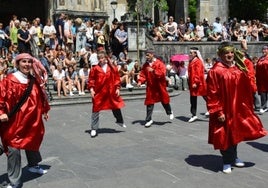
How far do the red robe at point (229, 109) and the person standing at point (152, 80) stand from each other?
4223mm

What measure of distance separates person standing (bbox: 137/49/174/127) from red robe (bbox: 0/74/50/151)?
4.80 metres

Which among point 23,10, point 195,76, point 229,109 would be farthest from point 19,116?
point 23,10

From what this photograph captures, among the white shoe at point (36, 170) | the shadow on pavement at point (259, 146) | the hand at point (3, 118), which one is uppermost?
the hand at point (3, 118)

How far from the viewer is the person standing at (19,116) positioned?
6.16 meters

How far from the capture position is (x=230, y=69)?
22.1 feet

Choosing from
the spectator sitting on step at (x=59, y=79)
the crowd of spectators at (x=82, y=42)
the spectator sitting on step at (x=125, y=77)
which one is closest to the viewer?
the spectator sitting on step at (x=59, y=79)

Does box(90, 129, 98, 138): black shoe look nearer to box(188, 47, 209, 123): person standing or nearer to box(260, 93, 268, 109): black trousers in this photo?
box(188, 47, 209, 123): person standing

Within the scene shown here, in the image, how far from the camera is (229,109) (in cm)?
666

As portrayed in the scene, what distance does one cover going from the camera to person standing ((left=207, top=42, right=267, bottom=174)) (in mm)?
6609

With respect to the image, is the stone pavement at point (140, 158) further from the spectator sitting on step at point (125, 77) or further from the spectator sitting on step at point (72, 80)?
the spectator sitting on step at point (125, 77)

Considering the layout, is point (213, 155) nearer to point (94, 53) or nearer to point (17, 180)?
point (17, 180)

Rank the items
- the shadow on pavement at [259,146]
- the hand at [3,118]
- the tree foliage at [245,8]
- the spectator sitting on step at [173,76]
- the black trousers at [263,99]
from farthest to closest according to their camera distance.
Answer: the tree foliage at [245,8]
the spectator sitting on step at [173,76]
the black trousers at [263,99]
the shadow on pavement at [259,146]
the hand at [3,118]

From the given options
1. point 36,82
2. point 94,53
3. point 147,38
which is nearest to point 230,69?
point 36,82

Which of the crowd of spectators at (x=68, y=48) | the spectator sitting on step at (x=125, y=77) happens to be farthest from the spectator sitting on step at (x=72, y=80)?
the spectator sitting on step at (x=125, y=77)
